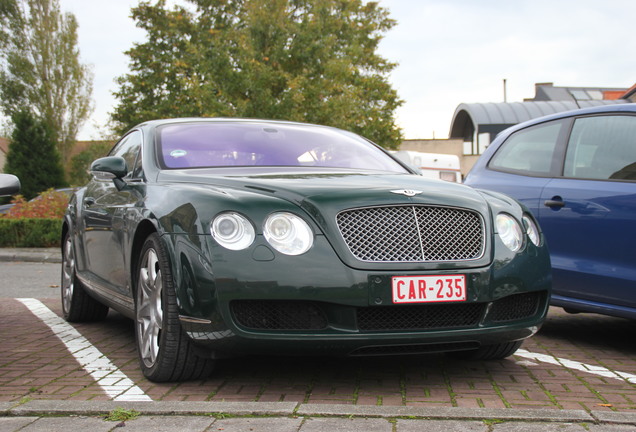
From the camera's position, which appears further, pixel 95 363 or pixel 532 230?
pixel 95 363

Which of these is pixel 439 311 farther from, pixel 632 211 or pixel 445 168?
pixel 445 168

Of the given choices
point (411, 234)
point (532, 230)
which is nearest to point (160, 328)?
point (411, 234)

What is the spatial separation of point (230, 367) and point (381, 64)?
111 ft

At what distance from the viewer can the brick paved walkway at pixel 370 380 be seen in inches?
145

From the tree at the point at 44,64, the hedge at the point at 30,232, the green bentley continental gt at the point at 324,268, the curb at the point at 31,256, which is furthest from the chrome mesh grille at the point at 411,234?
the tree at the point at 44,64

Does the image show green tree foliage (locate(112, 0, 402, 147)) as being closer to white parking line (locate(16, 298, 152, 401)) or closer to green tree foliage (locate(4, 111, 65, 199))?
green tree foliage (locate(4, 111, 65, 199))

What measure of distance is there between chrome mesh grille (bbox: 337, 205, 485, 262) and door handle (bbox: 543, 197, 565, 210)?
58.8 inches

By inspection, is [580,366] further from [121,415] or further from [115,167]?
[115,167]

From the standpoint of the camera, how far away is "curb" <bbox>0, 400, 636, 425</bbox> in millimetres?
3186

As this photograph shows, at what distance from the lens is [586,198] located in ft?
16.5

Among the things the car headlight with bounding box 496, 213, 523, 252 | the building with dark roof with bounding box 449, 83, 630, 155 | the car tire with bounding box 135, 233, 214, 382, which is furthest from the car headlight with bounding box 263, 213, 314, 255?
the building with dark roof with bounding box 449, 83, 630, 155

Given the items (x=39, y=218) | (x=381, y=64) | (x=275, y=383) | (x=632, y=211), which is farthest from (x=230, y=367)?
(x=381, y=64)

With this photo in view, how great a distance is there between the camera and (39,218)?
15375 millimetres

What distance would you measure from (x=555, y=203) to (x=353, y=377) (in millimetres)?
1988
